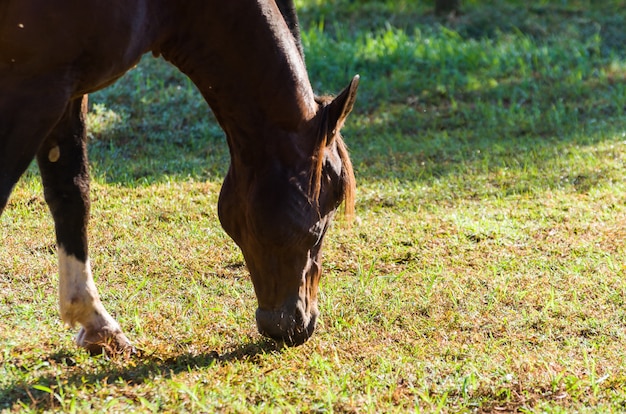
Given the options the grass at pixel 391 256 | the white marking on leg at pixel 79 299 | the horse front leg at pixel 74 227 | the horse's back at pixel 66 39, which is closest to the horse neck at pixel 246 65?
the horse's back at pixel 66 39

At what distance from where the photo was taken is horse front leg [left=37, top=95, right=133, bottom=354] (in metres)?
3.42

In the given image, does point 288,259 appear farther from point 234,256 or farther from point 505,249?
point 505,249


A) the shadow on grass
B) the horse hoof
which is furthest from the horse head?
the horse hoof

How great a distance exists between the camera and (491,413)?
10.1 ft

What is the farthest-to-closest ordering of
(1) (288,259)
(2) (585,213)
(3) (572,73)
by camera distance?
(3) (572,73), (2) (585,213), (1) (288,259)

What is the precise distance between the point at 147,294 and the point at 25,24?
5.40 feet

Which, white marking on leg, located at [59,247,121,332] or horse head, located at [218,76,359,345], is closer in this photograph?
horse head, located at [218,76,359,345]

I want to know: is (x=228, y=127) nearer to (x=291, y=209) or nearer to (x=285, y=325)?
(x=291, y=209)

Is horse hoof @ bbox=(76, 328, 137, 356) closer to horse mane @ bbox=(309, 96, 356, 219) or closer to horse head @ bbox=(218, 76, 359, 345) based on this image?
horse head @ bbox=(218, 76, 359, 345)

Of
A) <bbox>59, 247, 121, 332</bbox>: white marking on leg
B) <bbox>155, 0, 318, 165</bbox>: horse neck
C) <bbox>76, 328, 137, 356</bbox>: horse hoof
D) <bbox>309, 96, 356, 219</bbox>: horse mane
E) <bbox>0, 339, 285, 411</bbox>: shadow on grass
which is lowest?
<bbox>0, 339, 285, 411</bbox>: shadow on grass

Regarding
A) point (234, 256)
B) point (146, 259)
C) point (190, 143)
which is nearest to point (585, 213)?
point (234, 256)

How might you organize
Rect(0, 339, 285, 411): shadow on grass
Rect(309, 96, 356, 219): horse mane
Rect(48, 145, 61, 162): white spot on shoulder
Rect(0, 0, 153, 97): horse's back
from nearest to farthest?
Rect(0, 0, 153, 97): horse's back → Rect(0, 339, 285, 411): shadow on grass → Rect(309, 96, 356, 219): horse mane → Rect(48, 145, 61, 162): white spot on shoulder

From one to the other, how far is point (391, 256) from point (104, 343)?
177cm

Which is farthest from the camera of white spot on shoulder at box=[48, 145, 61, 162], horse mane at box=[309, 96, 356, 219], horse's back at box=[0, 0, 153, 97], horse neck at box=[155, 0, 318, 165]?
white spot on shoulder at box=[48, 145, 61, 162]
